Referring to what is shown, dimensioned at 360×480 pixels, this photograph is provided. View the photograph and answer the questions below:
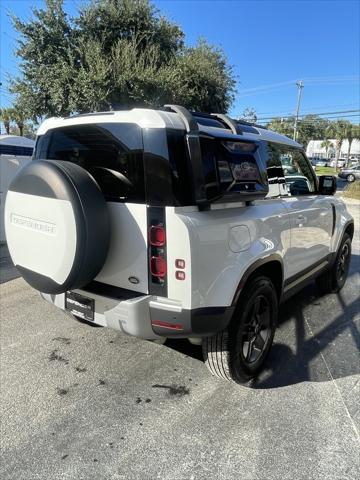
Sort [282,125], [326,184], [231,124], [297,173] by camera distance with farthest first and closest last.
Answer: [282,125] → [326,184] → [297,173] → [231,124]

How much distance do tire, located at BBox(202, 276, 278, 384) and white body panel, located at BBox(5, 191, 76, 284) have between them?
1189 millimetres

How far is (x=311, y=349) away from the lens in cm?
371

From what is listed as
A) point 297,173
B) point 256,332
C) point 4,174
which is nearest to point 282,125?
point 4,174

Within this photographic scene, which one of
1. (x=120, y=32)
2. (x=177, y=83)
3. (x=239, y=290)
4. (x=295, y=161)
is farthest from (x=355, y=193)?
(x=239, y=290)

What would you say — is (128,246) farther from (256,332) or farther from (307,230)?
(307,230)

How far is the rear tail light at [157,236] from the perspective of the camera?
238cm

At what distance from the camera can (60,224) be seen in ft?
7.77

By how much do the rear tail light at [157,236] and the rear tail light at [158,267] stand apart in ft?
0.30

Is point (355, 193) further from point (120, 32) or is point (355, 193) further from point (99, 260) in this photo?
point (99, 260)

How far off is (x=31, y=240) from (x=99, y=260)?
48 centimetres

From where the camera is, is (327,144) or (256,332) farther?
(327,144)

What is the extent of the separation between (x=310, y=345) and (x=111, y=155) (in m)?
2.57

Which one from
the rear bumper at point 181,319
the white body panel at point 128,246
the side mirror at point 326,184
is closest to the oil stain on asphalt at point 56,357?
the white body panel at point 128,246

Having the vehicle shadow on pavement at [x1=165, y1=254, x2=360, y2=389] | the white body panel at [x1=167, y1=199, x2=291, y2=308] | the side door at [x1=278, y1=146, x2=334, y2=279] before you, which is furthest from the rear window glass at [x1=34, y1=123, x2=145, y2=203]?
the vehicle shadow on pavement at [x1=165, y1=254, x2=360, y2=389]
